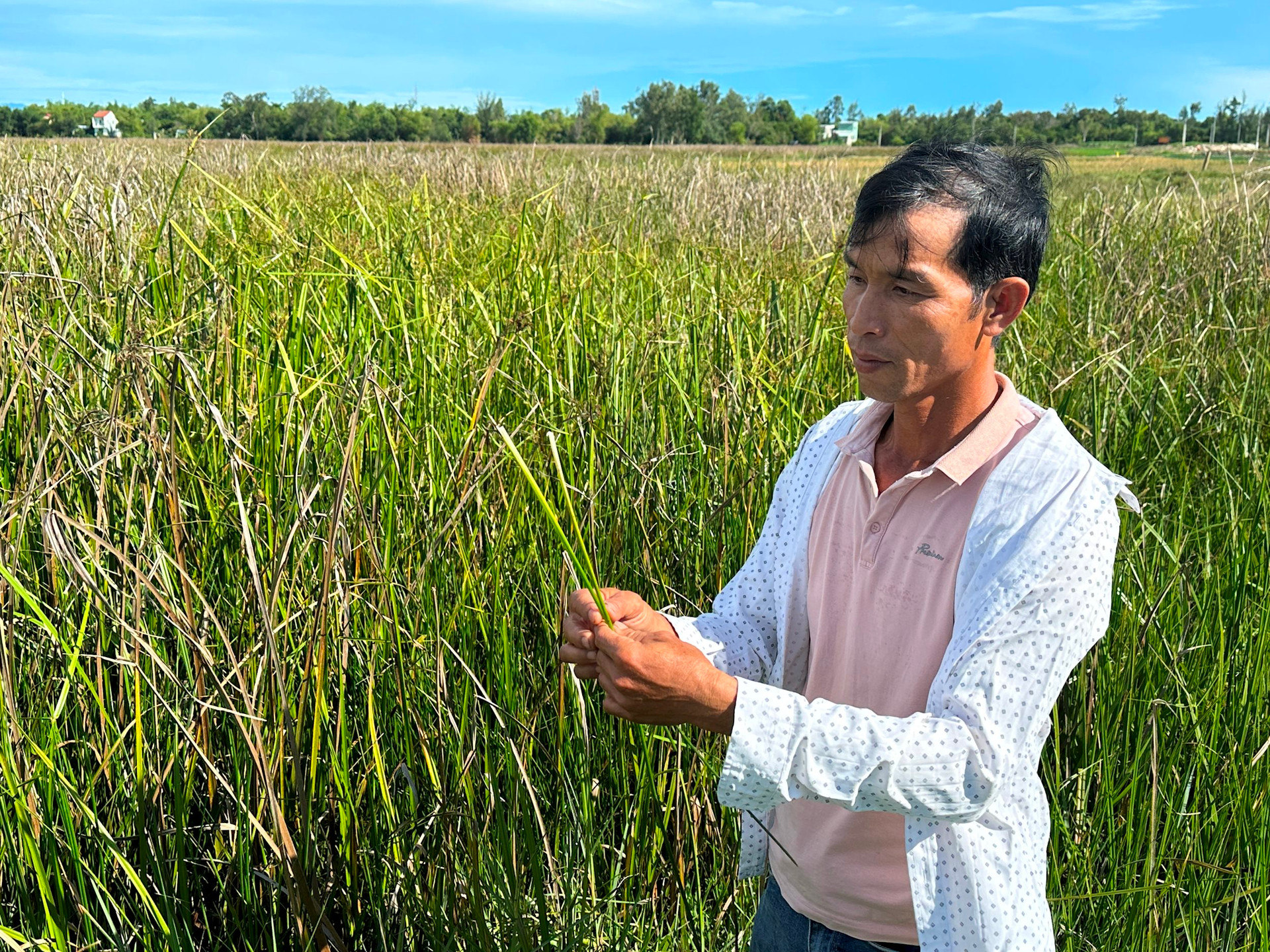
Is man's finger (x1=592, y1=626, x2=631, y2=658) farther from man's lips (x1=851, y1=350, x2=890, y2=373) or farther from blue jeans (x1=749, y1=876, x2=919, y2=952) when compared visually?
blue jeans (x1=749, y1=876, x2=919, y2=952)

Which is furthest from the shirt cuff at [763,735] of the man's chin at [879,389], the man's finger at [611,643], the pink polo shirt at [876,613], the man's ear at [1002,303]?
the man's ear at [1002,303]

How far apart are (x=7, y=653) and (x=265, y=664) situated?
0.93 feet

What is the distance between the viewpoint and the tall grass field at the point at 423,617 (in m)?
1.27

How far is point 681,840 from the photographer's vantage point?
5.47 ft

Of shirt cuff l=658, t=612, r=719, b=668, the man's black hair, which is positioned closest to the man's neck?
the man's black hair

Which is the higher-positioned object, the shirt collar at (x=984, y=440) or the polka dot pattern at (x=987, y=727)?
the shirt collar at (x=984, y=440)

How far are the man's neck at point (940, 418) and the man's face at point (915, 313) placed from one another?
19 mm

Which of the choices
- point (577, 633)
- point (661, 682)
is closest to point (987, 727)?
point (661, 682)

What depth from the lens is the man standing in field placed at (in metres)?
0.91

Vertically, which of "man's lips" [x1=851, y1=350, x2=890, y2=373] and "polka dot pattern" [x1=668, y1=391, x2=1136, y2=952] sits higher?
Answer: "man's lips" [x1=851, y1=350, x2=890, y2=373]

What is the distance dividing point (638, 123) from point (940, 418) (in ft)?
63.3

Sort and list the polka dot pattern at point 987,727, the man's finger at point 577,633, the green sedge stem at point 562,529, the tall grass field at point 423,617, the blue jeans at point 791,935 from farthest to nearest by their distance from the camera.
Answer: the tall grass field at point 423,617
the blue jeans at point 791,935
the man's finger at point 577,633
the polka dot pattern at point 987,727
the green sedge stem at point 562,529

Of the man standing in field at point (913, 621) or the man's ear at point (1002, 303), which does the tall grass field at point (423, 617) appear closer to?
the man standing in field at point (913, 621)

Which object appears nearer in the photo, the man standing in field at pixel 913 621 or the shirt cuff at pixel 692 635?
the man standing in field at pixel 913 621
